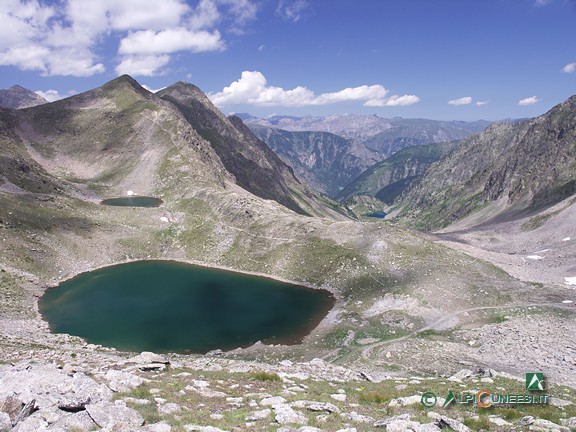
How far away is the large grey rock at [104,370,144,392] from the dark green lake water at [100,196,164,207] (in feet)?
389

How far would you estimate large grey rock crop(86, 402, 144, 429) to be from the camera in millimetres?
19672

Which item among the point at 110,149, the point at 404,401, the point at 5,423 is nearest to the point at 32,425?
the point at 5,423

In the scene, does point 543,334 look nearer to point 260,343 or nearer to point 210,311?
point 260,343

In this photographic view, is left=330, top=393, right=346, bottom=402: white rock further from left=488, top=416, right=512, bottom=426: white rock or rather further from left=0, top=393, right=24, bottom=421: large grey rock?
left=0, top=393, right=24, bottom=421: large grey rock

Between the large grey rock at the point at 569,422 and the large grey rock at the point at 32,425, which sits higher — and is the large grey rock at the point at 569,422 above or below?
below

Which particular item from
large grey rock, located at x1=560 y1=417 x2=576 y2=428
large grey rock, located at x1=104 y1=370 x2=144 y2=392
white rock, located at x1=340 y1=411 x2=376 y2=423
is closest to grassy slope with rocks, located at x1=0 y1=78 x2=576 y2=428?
large grey rock, located at x1=104 y1=370 x2=144 y2=392

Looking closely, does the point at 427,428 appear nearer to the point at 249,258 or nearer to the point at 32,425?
the point at 32,425

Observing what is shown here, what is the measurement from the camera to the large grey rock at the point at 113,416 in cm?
1967

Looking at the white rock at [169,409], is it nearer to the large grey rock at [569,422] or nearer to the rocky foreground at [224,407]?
the rocky foreground at [224,407]

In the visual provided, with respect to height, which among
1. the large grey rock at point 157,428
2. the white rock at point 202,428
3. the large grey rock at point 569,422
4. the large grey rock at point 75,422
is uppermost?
the large grey rock at point 75,422

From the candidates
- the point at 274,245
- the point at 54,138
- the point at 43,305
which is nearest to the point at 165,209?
the point at 274,245

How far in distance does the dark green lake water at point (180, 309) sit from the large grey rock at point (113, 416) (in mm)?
44841

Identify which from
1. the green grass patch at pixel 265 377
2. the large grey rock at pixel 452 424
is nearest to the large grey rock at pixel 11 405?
the green grass patch at pixel 265 377

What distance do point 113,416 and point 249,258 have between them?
291 ft
